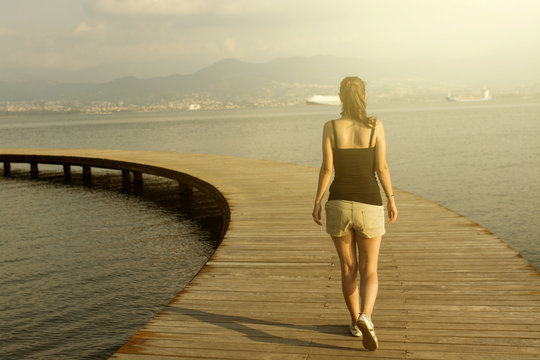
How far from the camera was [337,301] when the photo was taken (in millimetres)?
4723

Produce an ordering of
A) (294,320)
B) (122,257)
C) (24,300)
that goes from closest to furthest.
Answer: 1. (294,320)
2. (24,300)
3. (122,257)

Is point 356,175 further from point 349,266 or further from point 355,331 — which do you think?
point 355,331

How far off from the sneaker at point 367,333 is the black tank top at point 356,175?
0.80 metres

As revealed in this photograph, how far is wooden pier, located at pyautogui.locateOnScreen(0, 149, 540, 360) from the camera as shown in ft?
12.4

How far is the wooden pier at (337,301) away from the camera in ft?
12.4

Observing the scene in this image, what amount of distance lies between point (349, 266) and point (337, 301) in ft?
3.53

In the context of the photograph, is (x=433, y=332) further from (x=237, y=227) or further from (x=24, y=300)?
(x=24, y=300)

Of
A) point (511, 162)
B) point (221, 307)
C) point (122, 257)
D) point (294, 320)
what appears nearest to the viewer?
point (294, 320)

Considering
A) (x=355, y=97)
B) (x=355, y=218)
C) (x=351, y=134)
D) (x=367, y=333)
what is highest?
(x=355, y=97)

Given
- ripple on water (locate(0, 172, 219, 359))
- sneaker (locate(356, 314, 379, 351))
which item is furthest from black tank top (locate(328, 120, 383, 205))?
ripple on water (locate(0, 172, 219, 359))

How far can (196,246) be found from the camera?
11.1 m

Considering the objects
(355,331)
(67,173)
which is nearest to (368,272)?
(355,331)

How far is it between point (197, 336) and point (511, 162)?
91.7 ft

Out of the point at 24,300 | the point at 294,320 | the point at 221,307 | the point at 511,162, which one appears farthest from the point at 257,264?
the point at 511,162
